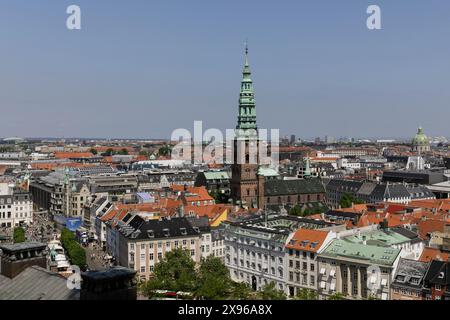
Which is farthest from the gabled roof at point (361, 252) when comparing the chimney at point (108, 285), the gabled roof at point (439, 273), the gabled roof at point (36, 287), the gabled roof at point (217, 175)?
the gabled roof at point (217, 175)

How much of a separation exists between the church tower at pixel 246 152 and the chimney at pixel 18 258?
68.9 meters

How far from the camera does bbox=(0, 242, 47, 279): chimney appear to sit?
30.9 metres

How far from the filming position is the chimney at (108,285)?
22.2 meters

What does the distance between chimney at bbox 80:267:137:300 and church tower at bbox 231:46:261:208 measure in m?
76.8

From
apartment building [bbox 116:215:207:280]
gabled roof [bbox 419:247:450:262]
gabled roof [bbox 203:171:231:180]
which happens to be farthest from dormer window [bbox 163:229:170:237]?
gabled roof [bbox 203:171:231:180]

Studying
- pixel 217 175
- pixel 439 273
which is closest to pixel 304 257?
pixel 439 273

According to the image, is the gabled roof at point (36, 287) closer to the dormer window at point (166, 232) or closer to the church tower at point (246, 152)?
the dormer window at point (166, 232)

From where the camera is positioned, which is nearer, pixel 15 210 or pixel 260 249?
pixel 260 249

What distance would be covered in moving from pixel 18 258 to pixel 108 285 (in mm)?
11194

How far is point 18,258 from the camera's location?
3120 cm

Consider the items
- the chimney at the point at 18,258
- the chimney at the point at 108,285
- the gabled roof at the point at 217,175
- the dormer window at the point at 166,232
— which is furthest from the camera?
the gabled roof at the point at 217,175

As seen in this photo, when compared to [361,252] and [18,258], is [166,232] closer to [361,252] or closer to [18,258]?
[361,252]

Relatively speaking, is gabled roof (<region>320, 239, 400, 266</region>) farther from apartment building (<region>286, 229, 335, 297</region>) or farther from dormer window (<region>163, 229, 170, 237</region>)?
dormer window (<region>163, 229, 170, 237</region>)
